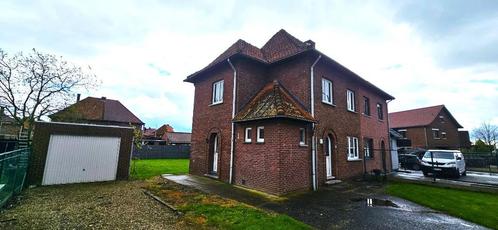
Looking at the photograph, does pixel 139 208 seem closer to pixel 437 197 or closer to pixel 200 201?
pixel 200 201

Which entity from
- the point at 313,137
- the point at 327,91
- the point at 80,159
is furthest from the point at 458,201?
the point at 80,159

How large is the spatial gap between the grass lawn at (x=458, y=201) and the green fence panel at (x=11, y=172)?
13.0 metres

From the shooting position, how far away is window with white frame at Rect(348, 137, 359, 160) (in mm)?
13867

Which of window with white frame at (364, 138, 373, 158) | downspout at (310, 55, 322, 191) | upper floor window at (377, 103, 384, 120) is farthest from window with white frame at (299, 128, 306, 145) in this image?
upper floor window at (377, 103, 384, 120)

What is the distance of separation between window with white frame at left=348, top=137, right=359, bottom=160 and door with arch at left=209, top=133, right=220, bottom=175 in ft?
25.8

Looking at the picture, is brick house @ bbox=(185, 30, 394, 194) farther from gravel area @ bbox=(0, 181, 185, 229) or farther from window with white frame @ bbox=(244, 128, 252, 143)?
gravel area @ bbox=(0, 181, 185, 229)

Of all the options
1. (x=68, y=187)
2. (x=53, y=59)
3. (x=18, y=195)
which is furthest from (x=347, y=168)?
(x=53, y=59)

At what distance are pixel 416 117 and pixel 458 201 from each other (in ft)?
107

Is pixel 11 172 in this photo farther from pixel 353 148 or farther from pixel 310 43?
pixel 353 148

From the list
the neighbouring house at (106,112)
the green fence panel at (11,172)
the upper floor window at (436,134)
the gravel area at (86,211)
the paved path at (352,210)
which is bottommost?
the gravel area at (86,211)

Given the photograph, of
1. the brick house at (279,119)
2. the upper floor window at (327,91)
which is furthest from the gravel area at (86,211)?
the upper floor window at (327,91)

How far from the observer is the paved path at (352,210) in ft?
19.3

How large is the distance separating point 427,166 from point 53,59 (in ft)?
91.4

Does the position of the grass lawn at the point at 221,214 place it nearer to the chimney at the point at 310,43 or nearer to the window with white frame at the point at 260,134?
the window with white frame at the point at 260,134
